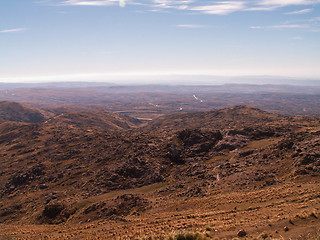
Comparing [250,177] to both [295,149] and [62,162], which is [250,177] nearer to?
[295,149]

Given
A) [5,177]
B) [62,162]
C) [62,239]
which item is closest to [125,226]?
[62,239]

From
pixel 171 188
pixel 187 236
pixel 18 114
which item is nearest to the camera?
pixel 187 236

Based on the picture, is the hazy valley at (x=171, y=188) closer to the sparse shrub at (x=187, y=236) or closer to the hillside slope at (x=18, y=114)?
the sparse shrub at (x=187, y=236)

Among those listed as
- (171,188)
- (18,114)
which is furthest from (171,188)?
(18,114)

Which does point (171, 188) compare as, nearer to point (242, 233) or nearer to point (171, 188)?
point (171, 188)

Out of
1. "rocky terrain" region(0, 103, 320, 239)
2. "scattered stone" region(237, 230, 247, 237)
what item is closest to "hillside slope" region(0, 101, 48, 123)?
"rocky terrain" region(0, 103, 320, 239)

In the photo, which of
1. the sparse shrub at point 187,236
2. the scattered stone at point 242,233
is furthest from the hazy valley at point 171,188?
the sparse shrub at point 187,236

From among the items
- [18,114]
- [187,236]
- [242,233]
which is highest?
[242,233]

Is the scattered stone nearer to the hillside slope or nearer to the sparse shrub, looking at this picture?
the sparse shrub
